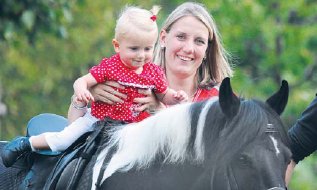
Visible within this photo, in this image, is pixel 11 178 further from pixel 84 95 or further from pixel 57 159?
pixel 84 95

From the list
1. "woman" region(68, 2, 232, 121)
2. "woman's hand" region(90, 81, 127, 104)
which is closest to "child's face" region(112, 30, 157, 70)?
"woman's hand" region(90, 81, 127, 104)

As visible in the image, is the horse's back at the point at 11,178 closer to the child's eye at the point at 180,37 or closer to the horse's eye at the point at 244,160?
the child's eye at the point at 180,37

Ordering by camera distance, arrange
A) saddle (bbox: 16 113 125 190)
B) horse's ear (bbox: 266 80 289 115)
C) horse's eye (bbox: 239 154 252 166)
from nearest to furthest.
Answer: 1. horse's eye (bbox: 239 154 252 166)
2. horse's ear (bbox: 266 80 289 115)
3. saddle (bbox: 16 113 125 190)

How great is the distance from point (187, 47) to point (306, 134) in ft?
3.36

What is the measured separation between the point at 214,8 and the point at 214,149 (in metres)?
18.5

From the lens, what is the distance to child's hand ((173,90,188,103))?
6441 mm

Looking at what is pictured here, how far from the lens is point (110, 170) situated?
19.6ft

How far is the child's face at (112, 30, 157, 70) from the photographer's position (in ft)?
20.6

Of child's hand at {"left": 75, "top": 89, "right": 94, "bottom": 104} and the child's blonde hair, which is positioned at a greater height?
the child's blonde hair

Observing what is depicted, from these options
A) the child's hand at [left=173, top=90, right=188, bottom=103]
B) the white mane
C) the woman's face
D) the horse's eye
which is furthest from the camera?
the woman's face

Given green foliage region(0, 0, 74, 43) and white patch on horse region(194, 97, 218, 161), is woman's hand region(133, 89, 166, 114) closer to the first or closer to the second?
white patch on horse region(194, 97, 218, 161)

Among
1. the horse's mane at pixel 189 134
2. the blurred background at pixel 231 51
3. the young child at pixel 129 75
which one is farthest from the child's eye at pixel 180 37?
the blurred background at pixel 231 51

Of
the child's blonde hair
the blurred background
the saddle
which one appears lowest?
the blurred background

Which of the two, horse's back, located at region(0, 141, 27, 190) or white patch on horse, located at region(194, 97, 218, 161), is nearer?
white patch on horse, located at region(194, 97, 218, 161)
